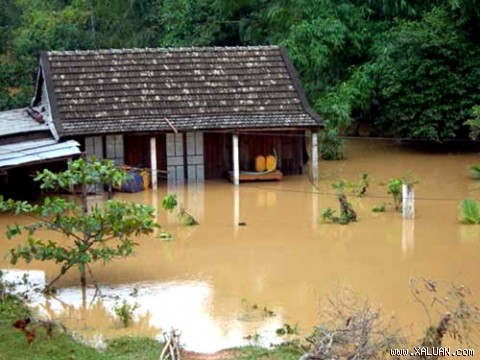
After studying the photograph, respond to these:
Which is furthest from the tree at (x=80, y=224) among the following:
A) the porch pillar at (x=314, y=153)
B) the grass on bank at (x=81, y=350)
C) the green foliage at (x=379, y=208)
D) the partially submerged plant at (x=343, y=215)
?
the porch pillar at (x=314, y=153)

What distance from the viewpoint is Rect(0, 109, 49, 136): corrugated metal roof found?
1964 centimetres

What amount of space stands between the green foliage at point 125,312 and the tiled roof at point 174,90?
27.0 ft

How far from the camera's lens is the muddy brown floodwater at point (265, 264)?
1144cm

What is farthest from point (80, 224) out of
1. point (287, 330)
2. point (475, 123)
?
point (475, 123)

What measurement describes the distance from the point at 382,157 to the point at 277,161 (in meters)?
4.08

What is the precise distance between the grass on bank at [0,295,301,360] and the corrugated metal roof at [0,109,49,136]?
9.37m

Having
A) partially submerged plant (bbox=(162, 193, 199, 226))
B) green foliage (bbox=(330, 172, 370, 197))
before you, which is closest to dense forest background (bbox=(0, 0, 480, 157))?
green foliage (bbox=(330, 172, 370, 197))

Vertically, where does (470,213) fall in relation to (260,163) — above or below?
below

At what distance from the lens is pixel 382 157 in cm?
2403

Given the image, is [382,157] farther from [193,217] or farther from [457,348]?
[457,348]

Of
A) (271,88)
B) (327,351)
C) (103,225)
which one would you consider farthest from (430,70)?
(327,351)

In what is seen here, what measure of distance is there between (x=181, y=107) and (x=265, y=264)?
7381mm

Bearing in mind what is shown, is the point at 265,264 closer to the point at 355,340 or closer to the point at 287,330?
the point at 287,330

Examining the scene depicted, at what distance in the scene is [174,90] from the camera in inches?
819
